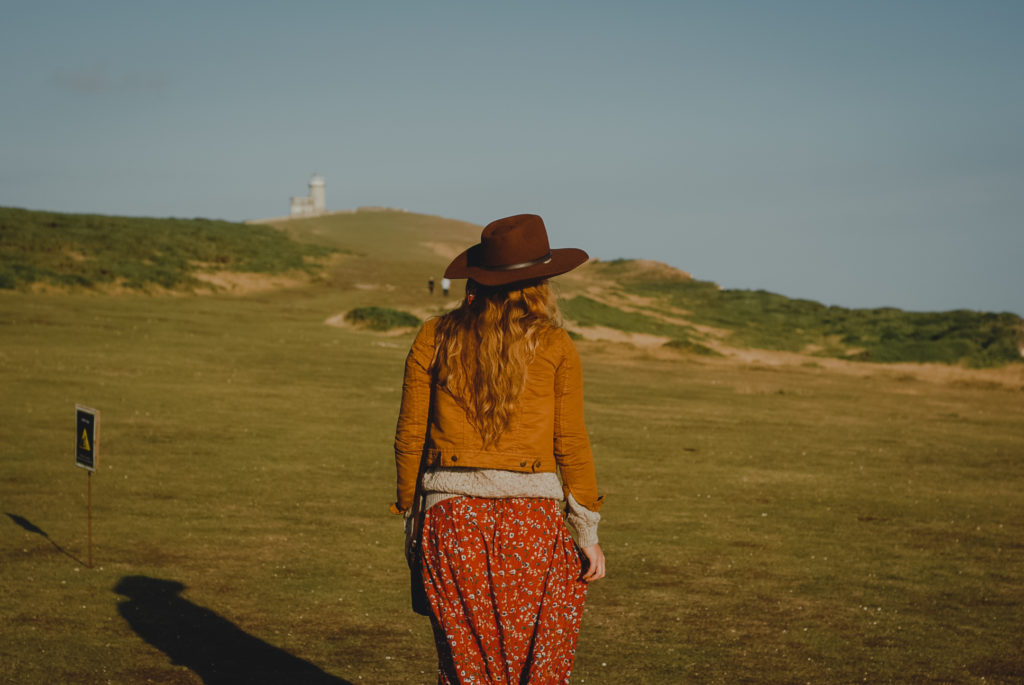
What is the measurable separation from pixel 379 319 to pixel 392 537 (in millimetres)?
27656

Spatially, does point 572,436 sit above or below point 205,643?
above

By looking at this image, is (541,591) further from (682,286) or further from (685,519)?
(682,286)

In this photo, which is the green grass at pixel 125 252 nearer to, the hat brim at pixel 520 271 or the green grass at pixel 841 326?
the green grass at pixel 841 326

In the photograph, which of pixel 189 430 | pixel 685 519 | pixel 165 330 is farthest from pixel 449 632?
pixel 165 330

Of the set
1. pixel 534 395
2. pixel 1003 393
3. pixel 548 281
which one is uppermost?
pixel 548 281

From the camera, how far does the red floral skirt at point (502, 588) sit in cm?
382

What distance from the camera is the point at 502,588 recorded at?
3.84 metres

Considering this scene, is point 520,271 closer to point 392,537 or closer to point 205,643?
point 205,643

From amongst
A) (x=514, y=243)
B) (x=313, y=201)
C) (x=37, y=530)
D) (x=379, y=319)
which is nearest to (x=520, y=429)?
(x=514, y=243)

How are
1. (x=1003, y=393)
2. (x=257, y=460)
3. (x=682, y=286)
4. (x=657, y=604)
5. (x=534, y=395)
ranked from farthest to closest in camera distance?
(x=682, y=286)
(x=1003, y=393)
(x=257, y=460)
(x=657, y=604)
(x=534, y=395)

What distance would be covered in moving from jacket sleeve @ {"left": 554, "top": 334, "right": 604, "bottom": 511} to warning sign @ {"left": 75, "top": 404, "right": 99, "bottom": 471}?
241 inches

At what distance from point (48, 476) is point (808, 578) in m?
9.26

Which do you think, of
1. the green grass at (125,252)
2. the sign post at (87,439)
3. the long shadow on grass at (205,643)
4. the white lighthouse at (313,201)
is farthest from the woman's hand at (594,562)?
the white lighthouse at (313,201)

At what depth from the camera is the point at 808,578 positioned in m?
9.45
